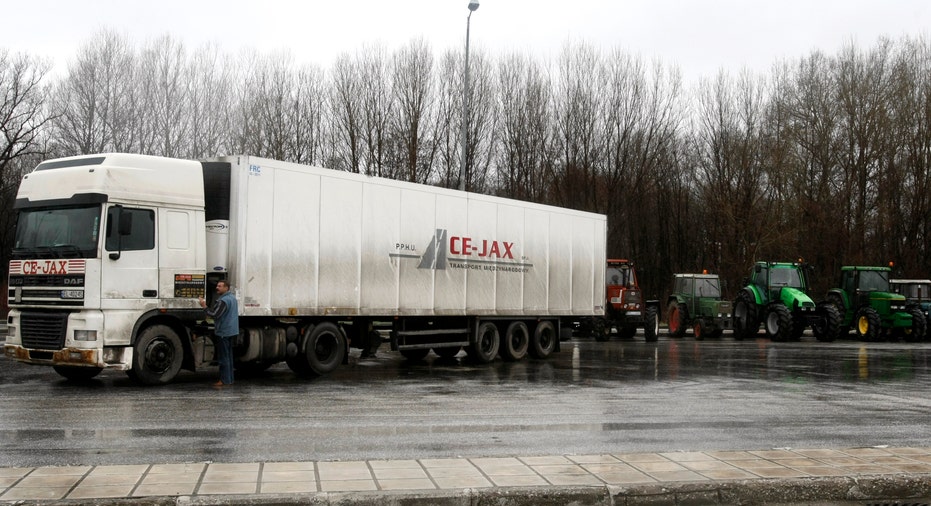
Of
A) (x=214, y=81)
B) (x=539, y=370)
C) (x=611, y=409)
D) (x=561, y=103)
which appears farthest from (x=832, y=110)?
(x=611, y=409)

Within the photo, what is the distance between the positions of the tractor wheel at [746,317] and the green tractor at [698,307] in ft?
1.25

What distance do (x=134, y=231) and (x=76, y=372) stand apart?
2593mm

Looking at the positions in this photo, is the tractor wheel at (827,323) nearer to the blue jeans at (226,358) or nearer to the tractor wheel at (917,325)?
the tractor wheel at (917,325)

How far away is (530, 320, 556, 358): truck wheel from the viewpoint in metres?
20.4

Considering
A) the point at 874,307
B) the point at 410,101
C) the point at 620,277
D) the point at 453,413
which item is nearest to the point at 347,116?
the point at 410,101

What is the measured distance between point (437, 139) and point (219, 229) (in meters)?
28.9

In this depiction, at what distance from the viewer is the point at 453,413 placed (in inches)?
435

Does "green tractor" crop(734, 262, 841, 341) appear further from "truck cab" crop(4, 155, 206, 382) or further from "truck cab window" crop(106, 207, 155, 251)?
"truck cab window" crop(106, 207, 155, 251)

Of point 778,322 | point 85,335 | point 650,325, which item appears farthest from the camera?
point 778,322

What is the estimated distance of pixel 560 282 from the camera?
20641mm

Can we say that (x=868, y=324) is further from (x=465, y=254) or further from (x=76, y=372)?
(x=76, y=372)

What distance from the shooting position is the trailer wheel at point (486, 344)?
18.7 metres

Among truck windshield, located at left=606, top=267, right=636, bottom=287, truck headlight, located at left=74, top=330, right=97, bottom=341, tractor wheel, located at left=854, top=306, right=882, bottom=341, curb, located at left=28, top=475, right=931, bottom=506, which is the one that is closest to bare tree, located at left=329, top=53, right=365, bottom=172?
truck windshield, located at left=606, top=267, right=636, bottom=287

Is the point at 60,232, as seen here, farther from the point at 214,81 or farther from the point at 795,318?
the point at 214,81
